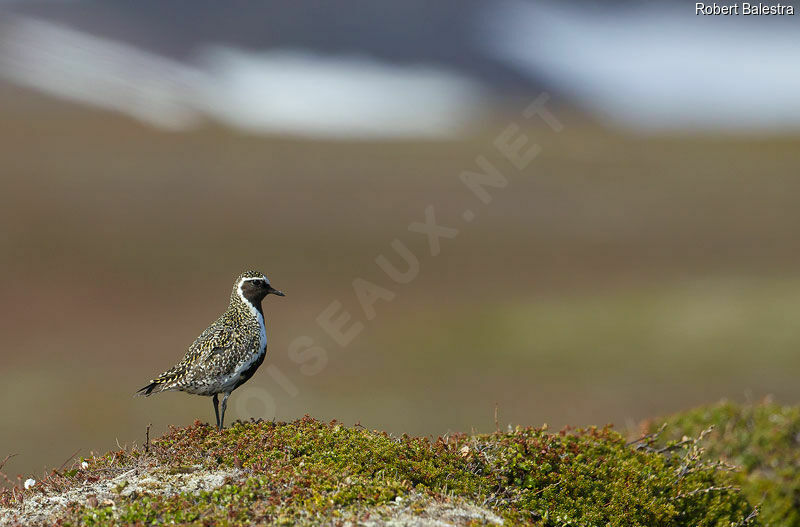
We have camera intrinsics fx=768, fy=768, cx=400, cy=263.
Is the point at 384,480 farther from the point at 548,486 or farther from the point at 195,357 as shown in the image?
the point at 195,357

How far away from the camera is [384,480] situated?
6.63 m

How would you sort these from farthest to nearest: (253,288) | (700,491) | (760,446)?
(760,446) → (253,288) → (700,491)

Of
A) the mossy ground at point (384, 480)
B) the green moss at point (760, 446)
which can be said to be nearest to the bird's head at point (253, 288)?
the mossy ground at point (384, 480)

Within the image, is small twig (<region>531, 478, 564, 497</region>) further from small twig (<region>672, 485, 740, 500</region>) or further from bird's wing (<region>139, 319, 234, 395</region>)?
bird's wing (<region>139, 319, 234, 395</region>)

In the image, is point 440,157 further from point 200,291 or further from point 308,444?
point 308,444

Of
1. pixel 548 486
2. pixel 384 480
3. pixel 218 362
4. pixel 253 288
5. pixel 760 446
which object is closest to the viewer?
pixel 384 480

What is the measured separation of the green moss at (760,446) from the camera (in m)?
9.76

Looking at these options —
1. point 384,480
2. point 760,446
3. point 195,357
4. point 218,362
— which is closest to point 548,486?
point 384,480

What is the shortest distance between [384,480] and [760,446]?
6702mm

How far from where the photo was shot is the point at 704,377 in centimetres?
2577

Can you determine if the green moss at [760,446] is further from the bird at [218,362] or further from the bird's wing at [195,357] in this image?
the bird's wing at [195,357]

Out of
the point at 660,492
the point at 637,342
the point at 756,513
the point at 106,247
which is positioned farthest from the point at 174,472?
the point at 106,247

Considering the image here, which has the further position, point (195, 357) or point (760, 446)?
point (760, 446)

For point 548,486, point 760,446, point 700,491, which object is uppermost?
point 760,446
